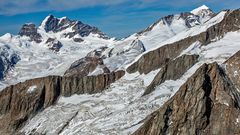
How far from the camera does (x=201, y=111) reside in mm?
166875

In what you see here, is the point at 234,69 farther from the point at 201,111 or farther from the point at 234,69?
the point at 201,111

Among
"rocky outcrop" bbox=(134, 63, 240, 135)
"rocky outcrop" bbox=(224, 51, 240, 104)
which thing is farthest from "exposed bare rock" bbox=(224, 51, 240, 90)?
"rocky outcrop" bbox=(134, 63, 240, 135)

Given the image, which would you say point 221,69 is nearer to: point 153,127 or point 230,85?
point 230,85

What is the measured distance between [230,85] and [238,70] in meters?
11.6

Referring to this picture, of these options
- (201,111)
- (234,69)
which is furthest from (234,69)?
(201,111)

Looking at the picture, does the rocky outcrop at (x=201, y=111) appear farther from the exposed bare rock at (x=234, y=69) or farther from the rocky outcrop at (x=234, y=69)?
the exposed bare rock at (x=234, y=69)

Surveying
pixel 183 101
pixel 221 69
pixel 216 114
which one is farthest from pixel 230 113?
pixel 221 69

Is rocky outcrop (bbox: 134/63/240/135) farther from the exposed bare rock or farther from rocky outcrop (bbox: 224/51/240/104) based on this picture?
the exposed bare rock

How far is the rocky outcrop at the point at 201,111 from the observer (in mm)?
163500

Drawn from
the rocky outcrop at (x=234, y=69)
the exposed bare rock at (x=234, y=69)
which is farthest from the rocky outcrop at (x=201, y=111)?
the exposed bare rock at (x=234, y=69)

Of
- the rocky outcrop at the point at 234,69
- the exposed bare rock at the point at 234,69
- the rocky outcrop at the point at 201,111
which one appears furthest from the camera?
the exposed bare rock at the point at 234,69

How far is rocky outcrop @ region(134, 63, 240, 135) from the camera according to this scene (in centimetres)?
16350

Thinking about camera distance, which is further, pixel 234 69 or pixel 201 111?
pixel 234 69

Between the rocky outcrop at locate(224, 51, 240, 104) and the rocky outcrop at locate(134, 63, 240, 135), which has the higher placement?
the rocky outcrop at locate(224, 51, 240, 104)
